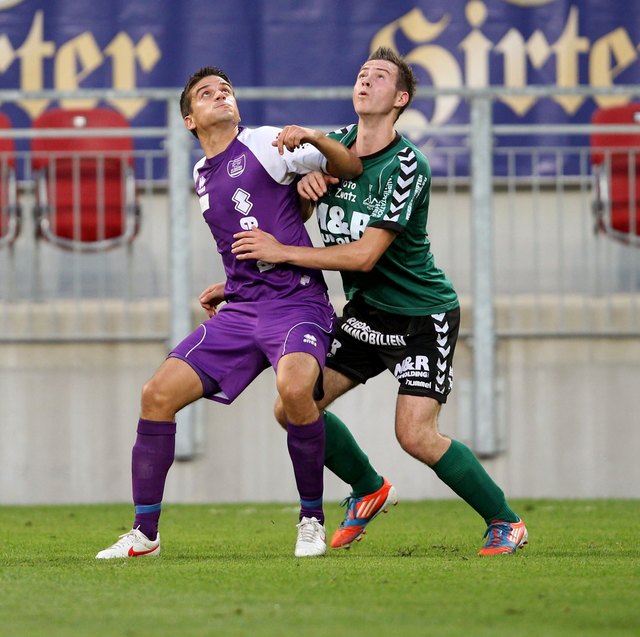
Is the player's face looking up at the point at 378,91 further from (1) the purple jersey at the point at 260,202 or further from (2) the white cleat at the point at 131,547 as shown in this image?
(2) the white cleat at the point at 131,547

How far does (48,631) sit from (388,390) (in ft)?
15.9

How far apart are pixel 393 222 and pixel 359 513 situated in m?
1.12

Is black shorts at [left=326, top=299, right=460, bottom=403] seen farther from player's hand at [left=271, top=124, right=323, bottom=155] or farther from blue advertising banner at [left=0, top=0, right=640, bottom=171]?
blue advertising banner at [left=0, top=0, right=640, bottom=171]

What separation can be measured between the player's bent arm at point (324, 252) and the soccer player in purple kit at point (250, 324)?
146 mm

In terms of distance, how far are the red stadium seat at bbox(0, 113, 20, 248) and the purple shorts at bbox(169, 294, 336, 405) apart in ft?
11.1

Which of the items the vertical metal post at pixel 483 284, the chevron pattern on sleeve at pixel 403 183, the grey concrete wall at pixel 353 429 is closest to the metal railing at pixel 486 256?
the vertical metal post at pixel 483 284

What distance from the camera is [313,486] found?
5340 millimetres

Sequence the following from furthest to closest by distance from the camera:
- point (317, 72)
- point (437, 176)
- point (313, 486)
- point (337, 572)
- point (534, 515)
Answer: point (317, 72) < point (437, 176) < point (534, 515) < point (313, 486) < point (337, 572)

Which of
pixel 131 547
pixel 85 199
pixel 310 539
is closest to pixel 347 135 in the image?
pixel 310 539

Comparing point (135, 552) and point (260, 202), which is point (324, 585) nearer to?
point (135, 552)

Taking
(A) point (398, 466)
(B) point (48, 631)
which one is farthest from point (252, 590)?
(A) point (398, 466)

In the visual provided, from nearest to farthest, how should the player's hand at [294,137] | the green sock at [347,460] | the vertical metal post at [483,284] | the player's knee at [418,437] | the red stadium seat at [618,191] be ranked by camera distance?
the player's hand at [294,137] → the player's knee at [418,437] → the green sock at [347,460] → the vertical metal post at [483,284] → the red stadium seat at [618,191]

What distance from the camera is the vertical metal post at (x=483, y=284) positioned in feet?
27.2

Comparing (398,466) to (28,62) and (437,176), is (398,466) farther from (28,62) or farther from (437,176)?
(28,62)
